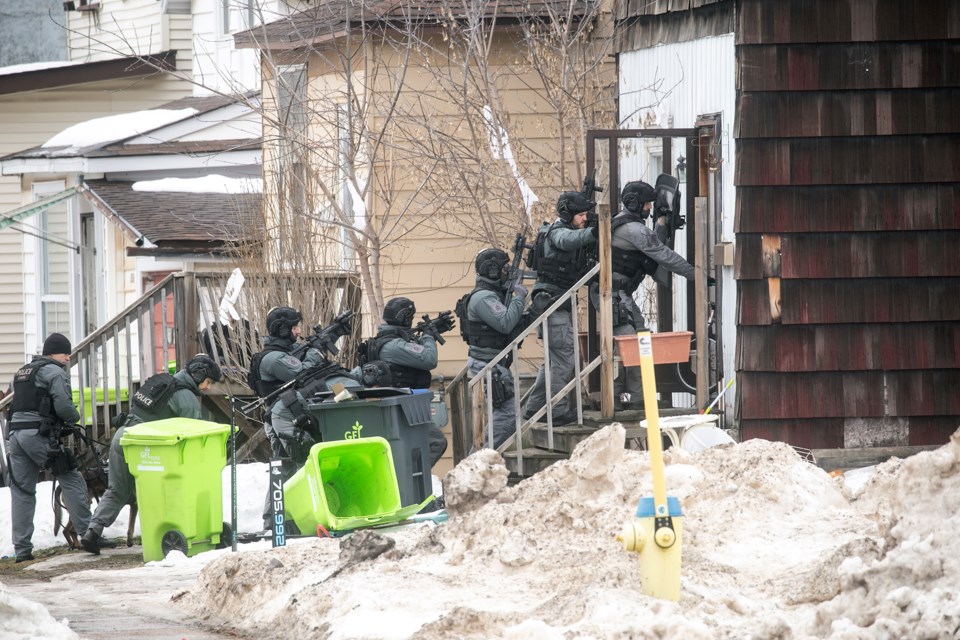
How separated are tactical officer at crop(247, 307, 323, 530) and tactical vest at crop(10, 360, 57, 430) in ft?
5.74

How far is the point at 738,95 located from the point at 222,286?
629 centimetres

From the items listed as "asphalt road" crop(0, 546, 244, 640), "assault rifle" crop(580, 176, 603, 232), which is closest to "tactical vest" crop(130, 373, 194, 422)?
"asphalt road" crop(0, 546, 244, 640)

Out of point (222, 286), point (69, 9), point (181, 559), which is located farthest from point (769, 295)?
point (69, 9)

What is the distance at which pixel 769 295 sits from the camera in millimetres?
9562

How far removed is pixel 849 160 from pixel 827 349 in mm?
1243

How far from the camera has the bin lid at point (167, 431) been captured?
10.0m

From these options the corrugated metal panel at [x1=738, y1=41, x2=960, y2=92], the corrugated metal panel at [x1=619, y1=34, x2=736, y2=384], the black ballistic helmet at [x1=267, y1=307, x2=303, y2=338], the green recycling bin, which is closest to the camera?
the corrugated metal panel at [x1=738, y1=41, x2=960, y2=92]

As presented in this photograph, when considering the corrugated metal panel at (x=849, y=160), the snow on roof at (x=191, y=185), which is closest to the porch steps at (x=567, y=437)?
the corrugated metal panel at (x=849, y=160)

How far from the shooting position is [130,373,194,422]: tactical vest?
11102mm

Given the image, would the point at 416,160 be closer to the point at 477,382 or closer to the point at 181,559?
the point at 477,382

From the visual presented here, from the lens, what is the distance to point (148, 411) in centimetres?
1117

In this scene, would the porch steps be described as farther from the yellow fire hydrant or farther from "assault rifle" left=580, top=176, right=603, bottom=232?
the yellow fire hydrant

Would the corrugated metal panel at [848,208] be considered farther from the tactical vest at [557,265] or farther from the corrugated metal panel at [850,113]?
the tactical vest at [557,265]

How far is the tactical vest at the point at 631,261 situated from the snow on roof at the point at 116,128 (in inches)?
391
